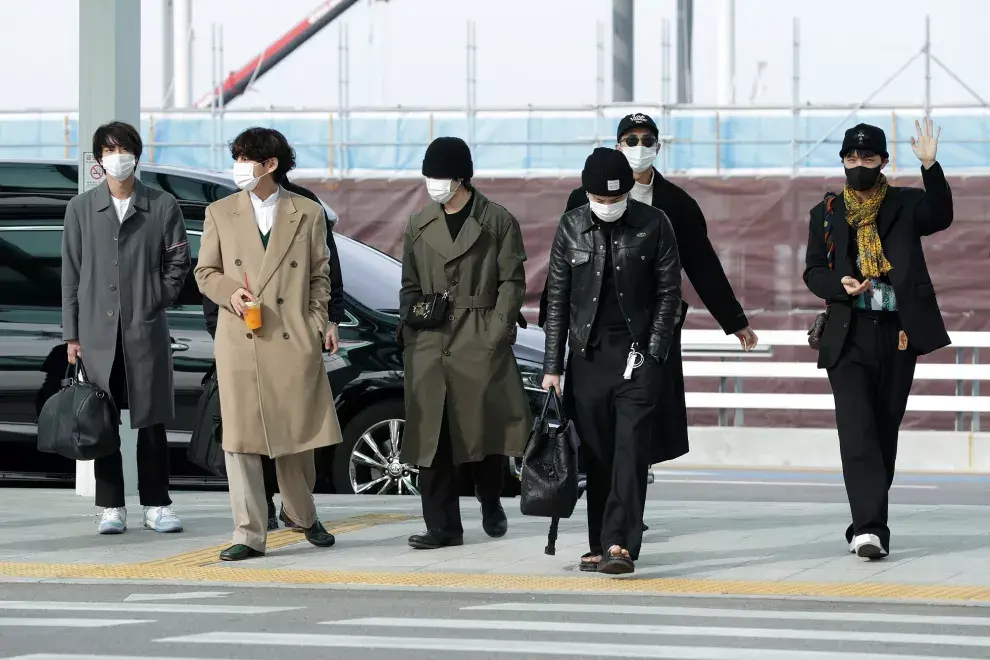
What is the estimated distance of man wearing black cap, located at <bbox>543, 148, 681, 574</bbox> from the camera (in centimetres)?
729

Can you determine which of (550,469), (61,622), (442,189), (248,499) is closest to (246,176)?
(442,189)

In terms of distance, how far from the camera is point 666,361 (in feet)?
24.6

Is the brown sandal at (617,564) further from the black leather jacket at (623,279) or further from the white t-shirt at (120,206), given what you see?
the white t-shirt at (120,206)

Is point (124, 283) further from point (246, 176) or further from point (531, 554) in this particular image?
point (531, 554)

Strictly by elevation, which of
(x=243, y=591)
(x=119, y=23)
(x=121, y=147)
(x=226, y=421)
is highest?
(x=119, y=23)

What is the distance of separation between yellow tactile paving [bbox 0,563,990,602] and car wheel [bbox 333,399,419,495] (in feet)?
9.37

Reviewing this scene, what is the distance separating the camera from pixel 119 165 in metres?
8.49

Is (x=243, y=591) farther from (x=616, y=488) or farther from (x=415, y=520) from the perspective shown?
(x=415, y=520)

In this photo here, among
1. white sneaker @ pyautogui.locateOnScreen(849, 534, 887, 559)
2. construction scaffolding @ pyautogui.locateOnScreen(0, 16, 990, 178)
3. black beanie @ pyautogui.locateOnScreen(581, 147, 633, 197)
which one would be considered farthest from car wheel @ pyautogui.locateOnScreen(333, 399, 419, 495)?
construction scaffolding @ pyautogui.locateOnScreen(0, 16, 990, 178)

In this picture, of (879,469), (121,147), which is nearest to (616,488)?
(879,469)

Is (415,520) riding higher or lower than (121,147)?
lower

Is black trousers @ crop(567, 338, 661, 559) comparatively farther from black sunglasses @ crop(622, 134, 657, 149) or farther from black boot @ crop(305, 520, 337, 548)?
black boot @ crop(305, 520, 337, 548)

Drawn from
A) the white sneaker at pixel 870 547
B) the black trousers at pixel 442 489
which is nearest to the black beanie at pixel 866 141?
the white sneaker at pixel 870 547

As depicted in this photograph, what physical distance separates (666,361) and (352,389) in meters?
3.30
